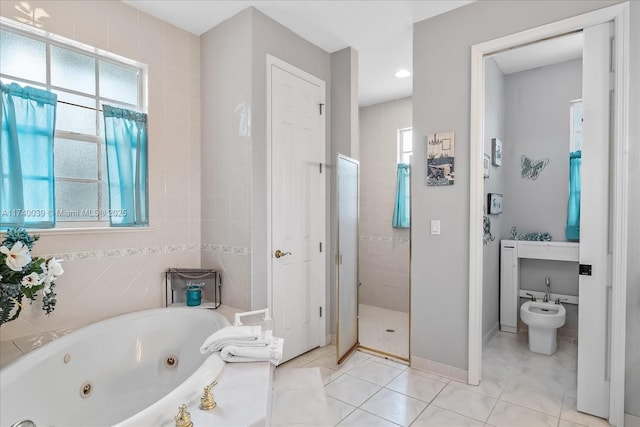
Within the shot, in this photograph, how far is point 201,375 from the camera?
148 cm

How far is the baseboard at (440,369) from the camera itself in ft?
8.23

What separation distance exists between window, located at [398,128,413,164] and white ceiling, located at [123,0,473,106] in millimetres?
1210

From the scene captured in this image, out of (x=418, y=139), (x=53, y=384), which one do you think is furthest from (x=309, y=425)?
(x=418, y=139)

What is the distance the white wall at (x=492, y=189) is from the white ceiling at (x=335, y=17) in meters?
0.88

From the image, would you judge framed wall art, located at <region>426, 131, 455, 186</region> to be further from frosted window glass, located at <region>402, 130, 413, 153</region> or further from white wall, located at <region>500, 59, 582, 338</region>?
frosted window glass, located at <region>402, 130, 413, 153</region>

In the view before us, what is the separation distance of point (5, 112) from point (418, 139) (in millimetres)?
2659

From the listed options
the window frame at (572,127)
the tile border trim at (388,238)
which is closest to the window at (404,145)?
the tile border trim at (388,238)

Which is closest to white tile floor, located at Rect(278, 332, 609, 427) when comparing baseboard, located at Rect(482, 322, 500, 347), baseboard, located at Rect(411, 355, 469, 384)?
baseboard, located at Rect(411, 355, 469, 384)

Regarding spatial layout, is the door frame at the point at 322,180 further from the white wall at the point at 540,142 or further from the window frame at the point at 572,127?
the window frame at the point at 572,127

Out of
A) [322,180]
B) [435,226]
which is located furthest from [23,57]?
[435,226]

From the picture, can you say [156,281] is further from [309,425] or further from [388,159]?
[388,159]

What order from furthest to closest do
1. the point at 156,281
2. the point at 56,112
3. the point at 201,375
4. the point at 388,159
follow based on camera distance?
1. the point at 388,159
2. the point at 156,281
3. the point at 56,112
4. the point at 201,375

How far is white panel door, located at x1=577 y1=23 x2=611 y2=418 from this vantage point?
2029 mm

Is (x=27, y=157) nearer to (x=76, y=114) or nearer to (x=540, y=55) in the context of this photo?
(x=76, y=114)
